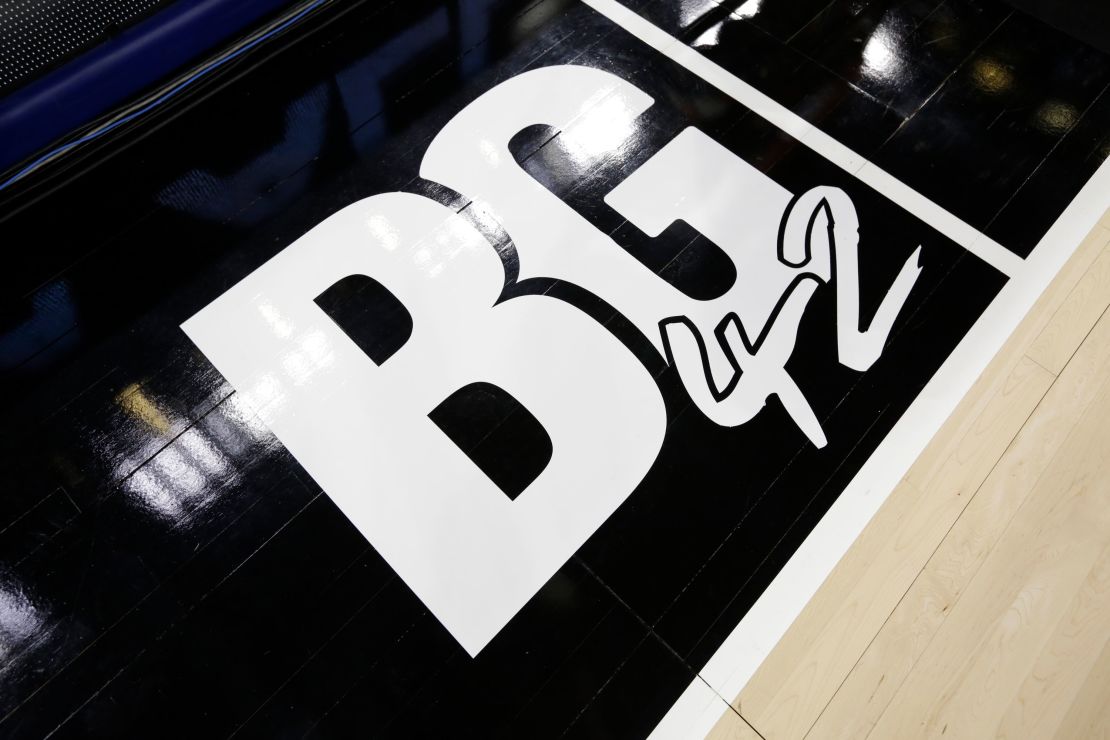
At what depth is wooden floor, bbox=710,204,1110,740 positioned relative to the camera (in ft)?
6.36

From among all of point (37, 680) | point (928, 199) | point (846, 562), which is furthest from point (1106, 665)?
point (37, 680)

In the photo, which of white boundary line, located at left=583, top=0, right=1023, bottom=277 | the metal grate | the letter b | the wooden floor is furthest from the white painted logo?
the metal grate

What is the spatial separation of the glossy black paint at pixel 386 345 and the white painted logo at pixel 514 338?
6 centimetres

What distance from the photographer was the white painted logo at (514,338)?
2.12 metres

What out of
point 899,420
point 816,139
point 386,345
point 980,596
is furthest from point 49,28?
point 980,596

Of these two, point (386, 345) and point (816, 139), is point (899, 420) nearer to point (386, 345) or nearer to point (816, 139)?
point (816, 139)

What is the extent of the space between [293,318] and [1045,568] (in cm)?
226

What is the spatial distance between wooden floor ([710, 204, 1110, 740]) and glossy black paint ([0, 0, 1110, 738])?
0.18m

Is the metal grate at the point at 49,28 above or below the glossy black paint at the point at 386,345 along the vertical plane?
above

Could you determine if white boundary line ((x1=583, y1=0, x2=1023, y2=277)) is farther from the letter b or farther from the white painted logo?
the letter b

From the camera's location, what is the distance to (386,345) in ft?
7.72

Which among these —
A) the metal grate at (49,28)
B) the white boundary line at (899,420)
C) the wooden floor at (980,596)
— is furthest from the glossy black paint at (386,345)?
the metal grate at (49,28)

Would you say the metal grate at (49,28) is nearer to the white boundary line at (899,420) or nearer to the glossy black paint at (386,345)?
the glossy black paint at (386,345)

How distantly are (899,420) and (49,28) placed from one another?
8.90ft
